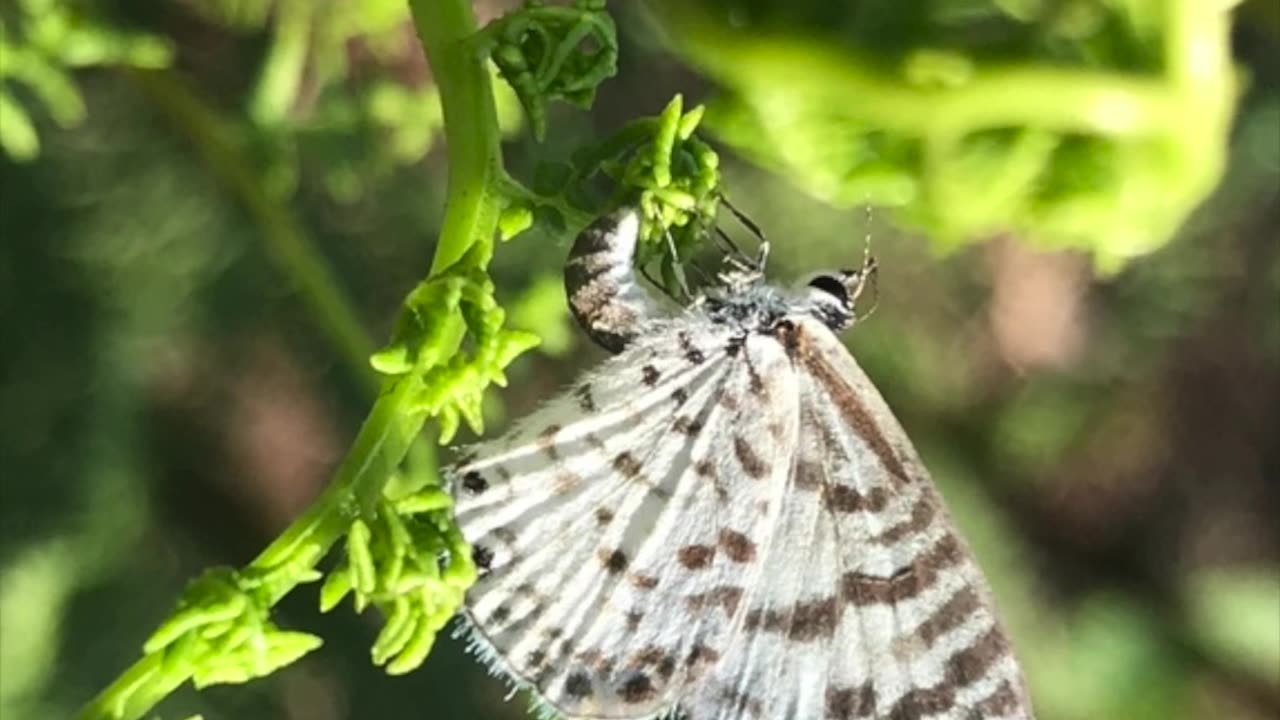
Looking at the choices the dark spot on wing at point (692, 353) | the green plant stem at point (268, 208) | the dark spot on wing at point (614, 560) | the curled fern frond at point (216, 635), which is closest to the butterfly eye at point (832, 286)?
the dark spot on wing at point (692, 353)

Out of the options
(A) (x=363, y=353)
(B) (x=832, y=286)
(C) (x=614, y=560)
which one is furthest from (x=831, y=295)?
(A) (x=363, y=353)

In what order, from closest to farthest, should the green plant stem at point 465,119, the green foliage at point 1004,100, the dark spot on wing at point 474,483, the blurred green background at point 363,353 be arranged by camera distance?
the green foliage at point 1004,100
the green plant stem at point 465,119
the dark spot on wing at point 474,483
the blurred green background at point 363,353

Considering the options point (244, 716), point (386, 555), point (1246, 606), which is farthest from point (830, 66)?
point (1246, 606)

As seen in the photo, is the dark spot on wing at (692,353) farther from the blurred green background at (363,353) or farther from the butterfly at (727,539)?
the blurred green background at (363,353)

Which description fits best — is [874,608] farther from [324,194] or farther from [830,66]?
[324,194]

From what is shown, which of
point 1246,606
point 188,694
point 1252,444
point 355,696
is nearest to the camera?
point 188,694

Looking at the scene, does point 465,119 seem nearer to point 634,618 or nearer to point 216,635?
point 216,635
